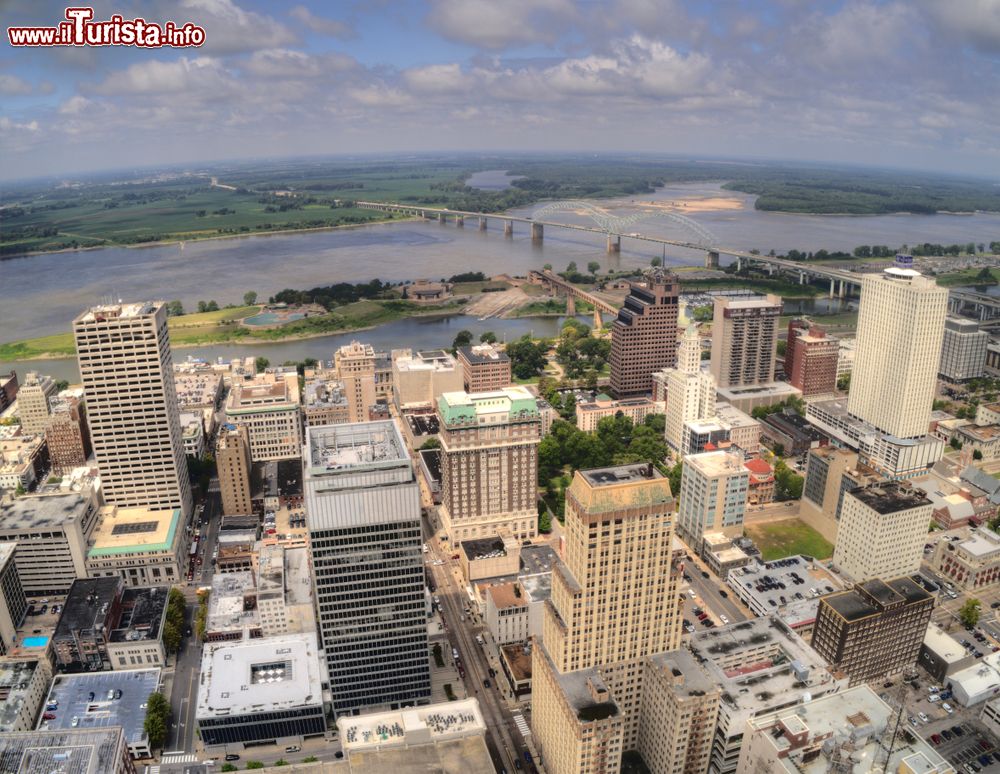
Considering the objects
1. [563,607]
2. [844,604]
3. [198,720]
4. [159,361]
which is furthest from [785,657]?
[159,361]

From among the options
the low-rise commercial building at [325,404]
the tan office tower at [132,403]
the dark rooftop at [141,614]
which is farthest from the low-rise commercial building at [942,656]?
the tan office tower at [132,403]

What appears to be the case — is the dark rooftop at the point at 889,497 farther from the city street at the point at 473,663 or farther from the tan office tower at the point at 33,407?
the tan office tower at the point at 33,407

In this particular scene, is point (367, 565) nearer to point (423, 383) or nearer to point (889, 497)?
point (889, 497)

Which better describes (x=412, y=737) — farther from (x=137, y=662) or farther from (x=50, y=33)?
(x=50, y=33)

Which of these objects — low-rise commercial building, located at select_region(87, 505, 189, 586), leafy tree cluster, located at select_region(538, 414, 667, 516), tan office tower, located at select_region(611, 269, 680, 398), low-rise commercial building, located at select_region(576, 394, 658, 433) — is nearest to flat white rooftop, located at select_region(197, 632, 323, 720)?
low-rise commercial building, located at select_region(87, 505, 189, 586)

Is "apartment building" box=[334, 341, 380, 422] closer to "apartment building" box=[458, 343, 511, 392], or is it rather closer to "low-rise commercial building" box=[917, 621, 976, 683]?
"apartment building" box=[458, 343, 511, 392]

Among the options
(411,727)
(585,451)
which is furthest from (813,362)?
(411,727)

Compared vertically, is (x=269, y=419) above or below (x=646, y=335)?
below
